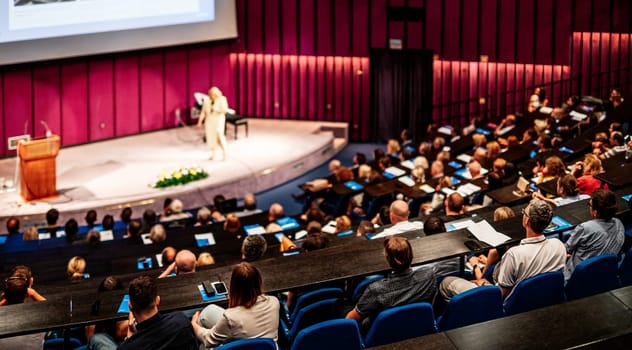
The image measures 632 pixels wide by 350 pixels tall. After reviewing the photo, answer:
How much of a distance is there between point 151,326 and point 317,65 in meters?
13.7

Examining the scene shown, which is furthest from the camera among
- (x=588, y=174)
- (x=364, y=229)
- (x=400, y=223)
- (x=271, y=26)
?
(x=271, y=26)

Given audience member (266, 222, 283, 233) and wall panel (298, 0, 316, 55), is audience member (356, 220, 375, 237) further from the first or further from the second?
wall panel (298, 0, 316, 55)

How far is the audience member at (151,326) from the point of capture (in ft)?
13.4

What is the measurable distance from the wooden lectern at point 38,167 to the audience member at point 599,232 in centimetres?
790

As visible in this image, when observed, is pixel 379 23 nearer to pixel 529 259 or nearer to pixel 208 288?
pixel 529 259

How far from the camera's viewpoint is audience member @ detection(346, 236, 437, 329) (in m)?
4.72

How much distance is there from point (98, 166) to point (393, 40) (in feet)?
20.9

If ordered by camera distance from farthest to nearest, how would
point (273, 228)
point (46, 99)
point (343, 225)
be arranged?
point (46, 99) → point (273, 228) → point (343, 225)

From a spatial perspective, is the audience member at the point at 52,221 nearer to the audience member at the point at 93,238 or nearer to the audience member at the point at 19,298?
the audience member at the point at 93,238

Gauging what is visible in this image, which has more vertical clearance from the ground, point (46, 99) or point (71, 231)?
point (46, 99)

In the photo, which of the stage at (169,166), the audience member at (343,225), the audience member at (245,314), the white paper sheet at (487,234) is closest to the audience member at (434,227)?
the white paper sheet at (487,234)

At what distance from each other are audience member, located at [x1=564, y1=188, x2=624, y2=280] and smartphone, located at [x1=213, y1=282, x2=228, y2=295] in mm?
2290

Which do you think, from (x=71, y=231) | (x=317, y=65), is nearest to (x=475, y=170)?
(x=71, y=231)

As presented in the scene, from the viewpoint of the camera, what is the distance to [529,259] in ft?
16.6
